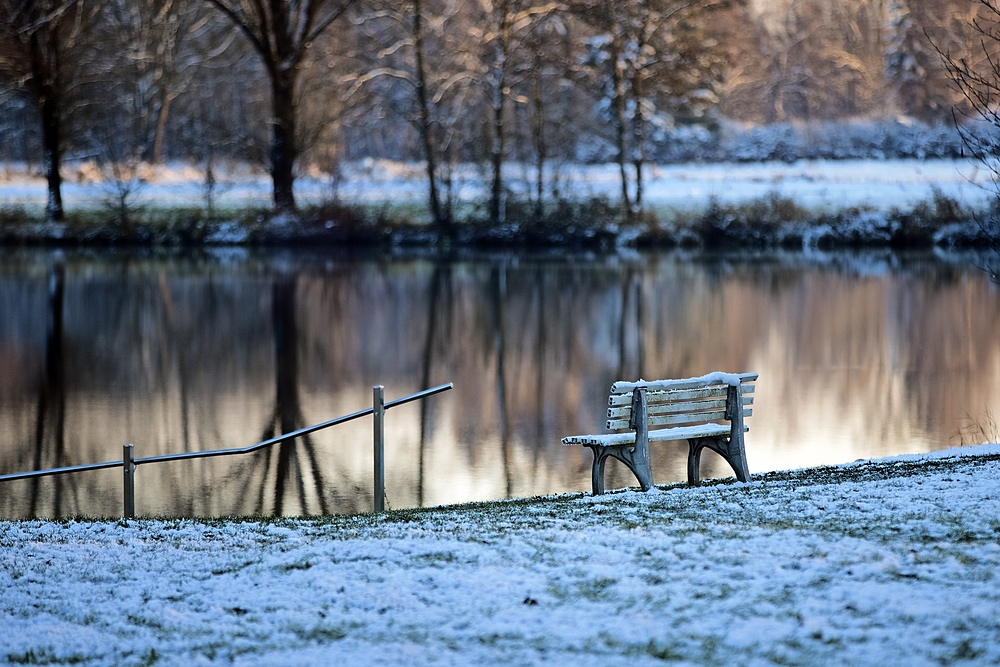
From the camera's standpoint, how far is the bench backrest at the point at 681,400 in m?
10.9

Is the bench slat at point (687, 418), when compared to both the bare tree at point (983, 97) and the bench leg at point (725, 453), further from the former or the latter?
the bare tree at point (983, 97)

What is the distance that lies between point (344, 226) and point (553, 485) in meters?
31.8

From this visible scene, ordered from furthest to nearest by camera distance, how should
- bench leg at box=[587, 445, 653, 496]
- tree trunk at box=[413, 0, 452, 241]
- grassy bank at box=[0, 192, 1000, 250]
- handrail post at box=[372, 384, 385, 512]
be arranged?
grassy bank at box=[0, 192, 1000, 250] → tree trunk at box=[413, 0, 452, 241] → bench leg at box=[587, 445, 653, 496] → handrail post at box=[372, 384, 385, 512]

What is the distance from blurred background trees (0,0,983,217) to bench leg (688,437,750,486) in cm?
1394

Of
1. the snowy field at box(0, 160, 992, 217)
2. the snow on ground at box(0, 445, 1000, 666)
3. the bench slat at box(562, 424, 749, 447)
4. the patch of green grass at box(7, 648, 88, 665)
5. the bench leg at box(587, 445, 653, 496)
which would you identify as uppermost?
the snowy field at box(0, 160, 992, 217)

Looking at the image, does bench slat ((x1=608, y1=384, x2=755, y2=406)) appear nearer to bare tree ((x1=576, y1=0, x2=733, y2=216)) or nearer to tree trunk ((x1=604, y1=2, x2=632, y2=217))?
tree trunk ((x1=604, y1=2, x2=632, y2=217))

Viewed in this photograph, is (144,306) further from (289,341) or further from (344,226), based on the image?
(344,226)

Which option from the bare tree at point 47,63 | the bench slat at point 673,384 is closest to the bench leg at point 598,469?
the bench slat at point 673,384

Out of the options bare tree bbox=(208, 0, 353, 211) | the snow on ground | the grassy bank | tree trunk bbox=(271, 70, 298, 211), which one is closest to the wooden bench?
the snow on ground

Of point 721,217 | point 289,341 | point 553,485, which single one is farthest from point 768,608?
point 721,217

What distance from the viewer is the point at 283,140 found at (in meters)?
44.4

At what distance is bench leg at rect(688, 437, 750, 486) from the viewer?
37.3 ft

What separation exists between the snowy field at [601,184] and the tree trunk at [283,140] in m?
1.37

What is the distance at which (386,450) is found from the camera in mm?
15602
